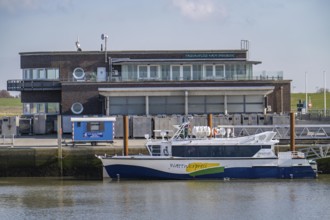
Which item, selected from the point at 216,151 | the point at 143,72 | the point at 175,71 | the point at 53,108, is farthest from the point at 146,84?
the point at 216,151

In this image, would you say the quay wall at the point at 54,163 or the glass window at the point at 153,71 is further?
the glass window at the point at 153,71

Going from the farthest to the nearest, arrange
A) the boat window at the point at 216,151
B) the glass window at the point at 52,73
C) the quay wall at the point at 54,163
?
the glass window at the point at 52,73, the quay wall at the point at 54,163, the boat window at the point at 216,151

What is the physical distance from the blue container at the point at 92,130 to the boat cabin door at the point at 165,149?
678 cm

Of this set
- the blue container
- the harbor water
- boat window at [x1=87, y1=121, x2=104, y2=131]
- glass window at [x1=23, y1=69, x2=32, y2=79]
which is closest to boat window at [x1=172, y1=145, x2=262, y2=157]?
the harbor water

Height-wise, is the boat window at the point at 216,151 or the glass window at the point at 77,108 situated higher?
the glass window at the point at 77,108

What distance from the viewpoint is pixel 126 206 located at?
3962cm

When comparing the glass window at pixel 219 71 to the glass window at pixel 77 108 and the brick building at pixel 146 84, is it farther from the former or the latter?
the glass window at pixel 77 108

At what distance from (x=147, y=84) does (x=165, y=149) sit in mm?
16839

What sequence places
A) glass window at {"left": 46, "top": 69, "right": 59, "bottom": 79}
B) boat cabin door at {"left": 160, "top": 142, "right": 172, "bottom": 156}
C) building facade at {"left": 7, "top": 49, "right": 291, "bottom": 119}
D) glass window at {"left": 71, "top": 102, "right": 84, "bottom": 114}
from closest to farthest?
boat cabin door at {"left": 160, "top": 142, "right": 172, "bottom": 156}, building facade at {"left": 7, "top": 49, "right": 291, "bottom": 119}, glass window at {"left": 71, "top": 102, "right": 84, "bottom": 114}, glass window at {"left": 46, "top": 69, "right": 59, "bottom": 79}

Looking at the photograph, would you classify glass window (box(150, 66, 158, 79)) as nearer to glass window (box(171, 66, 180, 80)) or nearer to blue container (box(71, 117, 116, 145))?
glass window (box(171, 66, 180, 80))

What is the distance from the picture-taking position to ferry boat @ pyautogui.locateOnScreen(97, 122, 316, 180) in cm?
4803

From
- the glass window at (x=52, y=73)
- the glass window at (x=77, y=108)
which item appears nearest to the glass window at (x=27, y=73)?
the glass window at (x=52, y=73)

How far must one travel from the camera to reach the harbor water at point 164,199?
37.6 metres

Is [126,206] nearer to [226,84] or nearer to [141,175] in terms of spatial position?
[141,175]
